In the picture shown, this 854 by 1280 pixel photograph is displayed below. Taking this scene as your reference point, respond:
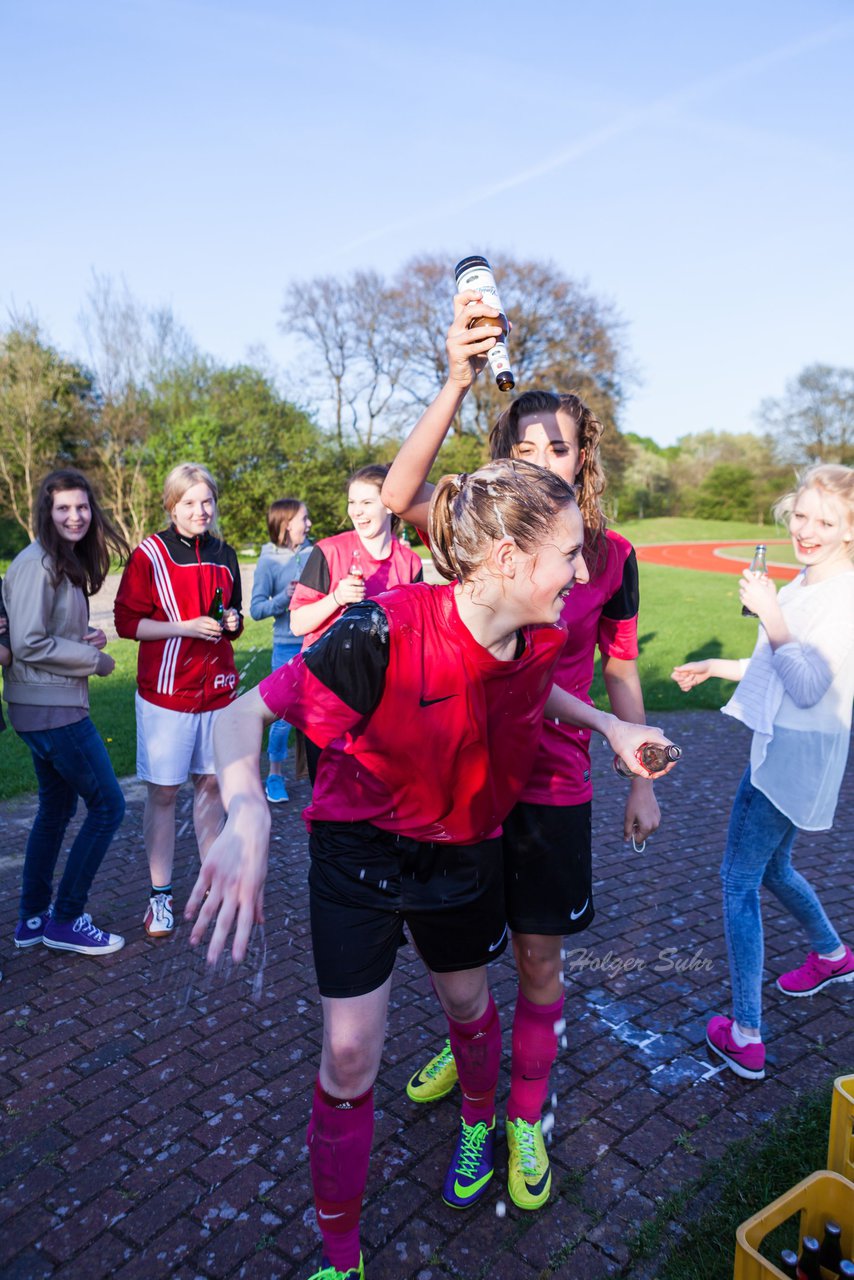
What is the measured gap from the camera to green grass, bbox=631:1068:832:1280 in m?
2.56

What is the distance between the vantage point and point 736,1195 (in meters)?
2.79

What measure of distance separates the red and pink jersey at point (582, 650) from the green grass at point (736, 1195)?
1.25 m

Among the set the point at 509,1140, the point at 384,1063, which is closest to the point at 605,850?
the point at 384,1063

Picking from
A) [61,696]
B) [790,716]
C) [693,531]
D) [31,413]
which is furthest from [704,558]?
[61,696]

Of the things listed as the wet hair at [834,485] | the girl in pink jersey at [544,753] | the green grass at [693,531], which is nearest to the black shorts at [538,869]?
the girl in pink jersey at [544,753]

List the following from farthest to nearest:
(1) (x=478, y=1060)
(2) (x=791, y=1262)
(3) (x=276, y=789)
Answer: (3) (x=276, y=789)
(1) (x=478, y=1060)
(2) (x=791, y=1262)

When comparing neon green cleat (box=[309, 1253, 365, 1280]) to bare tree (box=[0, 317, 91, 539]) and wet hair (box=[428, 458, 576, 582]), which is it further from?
bare tree (box=[0, 317, 91, 539])

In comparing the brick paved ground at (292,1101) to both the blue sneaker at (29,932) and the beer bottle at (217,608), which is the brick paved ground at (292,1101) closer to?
the blue sneaker at (29,932)

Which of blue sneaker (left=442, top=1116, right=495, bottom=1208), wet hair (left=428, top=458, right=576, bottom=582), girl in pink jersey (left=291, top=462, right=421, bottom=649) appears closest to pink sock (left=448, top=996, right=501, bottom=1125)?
blue sneaker (left=442, top=1116, right=495, bottom=1208)

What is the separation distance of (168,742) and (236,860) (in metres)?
2.86

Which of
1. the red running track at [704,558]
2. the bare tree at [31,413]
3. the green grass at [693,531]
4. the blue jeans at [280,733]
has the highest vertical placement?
the bare tree at [31,413]

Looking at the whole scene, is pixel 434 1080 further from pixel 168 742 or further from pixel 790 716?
pixel 168 742

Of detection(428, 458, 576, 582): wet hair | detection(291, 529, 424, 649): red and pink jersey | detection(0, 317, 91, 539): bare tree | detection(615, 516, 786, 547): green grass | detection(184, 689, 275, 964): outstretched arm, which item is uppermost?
detection(0, 317, 91, 539): bare tree

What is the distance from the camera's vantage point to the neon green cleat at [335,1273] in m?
2.39
